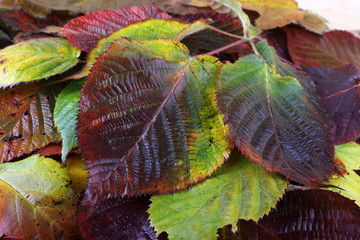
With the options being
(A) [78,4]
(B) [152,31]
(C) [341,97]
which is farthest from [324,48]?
(A) [78,4]

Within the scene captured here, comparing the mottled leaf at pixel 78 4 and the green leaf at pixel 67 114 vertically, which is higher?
the mottled leaf at pixel 78 4

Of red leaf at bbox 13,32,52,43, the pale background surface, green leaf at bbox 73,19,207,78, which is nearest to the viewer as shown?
green leaf at bbox 73,19,207,78

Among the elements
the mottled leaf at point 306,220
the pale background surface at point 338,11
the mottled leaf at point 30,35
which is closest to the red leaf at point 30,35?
the mottled leaf at point 30,35

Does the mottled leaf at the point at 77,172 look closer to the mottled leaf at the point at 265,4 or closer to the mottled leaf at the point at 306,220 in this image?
the mottled leaf at the point at 306,220

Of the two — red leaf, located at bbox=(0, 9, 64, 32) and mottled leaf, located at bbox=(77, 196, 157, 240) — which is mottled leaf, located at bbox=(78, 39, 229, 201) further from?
red leaf, located at bbox=(0, 9, 64, 32)

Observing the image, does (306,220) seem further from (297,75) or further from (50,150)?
(50,150)

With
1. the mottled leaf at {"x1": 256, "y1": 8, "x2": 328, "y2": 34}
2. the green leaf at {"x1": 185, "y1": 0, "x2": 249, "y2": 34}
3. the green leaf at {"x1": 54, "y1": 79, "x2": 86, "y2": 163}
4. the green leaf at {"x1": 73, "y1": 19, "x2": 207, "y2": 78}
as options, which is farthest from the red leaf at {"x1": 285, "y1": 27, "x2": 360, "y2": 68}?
the green leaf at {"x1": 54, "y1": 79, "x2": 86, "y2": 163}
